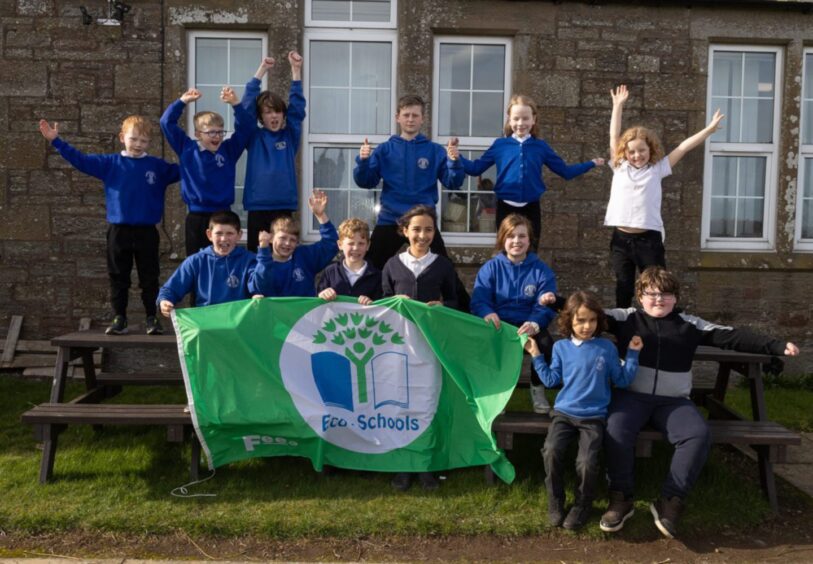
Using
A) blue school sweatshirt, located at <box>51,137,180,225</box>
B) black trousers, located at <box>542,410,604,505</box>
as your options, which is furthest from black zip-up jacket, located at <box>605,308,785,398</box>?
blue school sweatshirt, located at <box>51,137,180,225</box>

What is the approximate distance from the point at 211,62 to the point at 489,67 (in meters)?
2.74

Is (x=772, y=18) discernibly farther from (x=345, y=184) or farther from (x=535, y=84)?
(x=345, y=184)

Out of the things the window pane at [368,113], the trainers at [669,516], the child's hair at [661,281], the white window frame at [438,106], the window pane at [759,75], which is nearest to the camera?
the trainers at [669,516]

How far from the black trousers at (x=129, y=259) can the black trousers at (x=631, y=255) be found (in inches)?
133

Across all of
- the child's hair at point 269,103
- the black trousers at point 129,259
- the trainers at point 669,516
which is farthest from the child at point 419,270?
the black trousers at point 129,259

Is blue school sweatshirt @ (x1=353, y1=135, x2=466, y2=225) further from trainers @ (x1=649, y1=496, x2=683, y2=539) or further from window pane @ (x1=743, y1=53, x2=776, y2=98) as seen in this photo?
window pane @ (x1=743, y1=53, x2=776, y2=98)

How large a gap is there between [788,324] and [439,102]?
13.6ft

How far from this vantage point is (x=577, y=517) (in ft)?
13.0

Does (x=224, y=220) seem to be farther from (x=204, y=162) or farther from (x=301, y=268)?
(x=204, y=162)

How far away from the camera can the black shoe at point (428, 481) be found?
4402 mm

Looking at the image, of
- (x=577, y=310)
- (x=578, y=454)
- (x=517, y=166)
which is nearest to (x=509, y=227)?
(x=577, y=310)

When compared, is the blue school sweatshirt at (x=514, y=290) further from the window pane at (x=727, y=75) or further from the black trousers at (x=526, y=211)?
the window pane at (x=727, y=75)

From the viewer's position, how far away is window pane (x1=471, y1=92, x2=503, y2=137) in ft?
24.5

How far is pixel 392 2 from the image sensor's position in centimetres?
728
